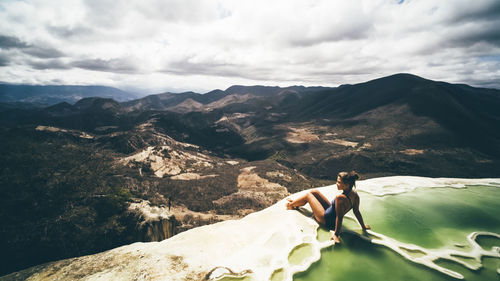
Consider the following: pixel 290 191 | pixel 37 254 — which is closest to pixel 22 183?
pixel 37 254

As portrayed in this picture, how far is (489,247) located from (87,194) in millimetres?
105633

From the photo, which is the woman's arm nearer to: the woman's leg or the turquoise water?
the turquoise water

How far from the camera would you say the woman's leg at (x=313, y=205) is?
9418 mm

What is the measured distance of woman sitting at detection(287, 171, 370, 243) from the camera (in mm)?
8156

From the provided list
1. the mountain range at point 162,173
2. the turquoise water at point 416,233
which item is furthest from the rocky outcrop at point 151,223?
the turquoise water at point 416,233

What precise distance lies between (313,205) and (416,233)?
429 centimetres

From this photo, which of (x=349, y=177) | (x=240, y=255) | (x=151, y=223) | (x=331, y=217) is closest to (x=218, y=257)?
(x=240, y=255)

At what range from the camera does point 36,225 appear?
6378 centimetres

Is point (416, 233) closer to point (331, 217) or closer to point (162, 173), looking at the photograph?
point (331, 217)

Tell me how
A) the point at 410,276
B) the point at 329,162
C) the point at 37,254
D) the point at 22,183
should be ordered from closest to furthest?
the point at 410,276 < the point at 37,254 < the point at 22,183 < the point at 329,162

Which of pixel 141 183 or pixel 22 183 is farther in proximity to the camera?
pixel 141 183

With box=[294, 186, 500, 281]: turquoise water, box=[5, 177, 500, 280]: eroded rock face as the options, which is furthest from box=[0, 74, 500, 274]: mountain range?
box=[294, 186, 500, 281]: turquoise water

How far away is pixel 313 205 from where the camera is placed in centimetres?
1002

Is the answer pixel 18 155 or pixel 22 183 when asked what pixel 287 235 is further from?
pixel 18 155
